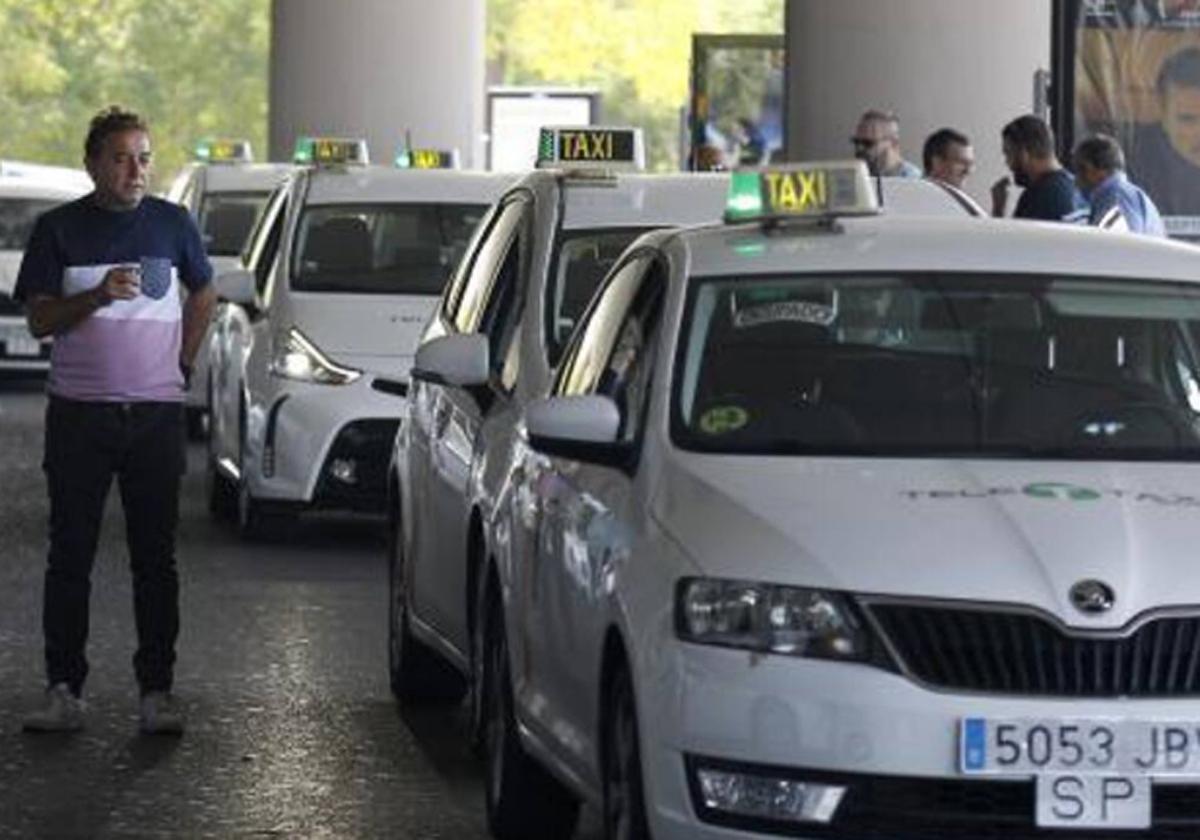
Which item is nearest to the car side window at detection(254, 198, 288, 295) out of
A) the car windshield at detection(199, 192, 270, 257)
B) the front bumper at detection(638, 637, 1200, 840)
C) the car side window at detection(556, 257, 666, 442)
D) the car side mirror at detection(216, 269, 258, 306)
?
the car side mirror at detection(216, 269, 258, 306)

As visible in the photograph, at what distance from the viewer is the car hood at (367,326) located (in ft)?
60.8

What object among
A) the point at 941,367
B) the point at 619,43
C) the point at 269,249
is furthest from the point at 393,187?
the point at 619,43

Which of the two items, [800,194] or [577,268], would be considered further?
[577,268]

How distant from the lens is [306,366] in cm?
1856

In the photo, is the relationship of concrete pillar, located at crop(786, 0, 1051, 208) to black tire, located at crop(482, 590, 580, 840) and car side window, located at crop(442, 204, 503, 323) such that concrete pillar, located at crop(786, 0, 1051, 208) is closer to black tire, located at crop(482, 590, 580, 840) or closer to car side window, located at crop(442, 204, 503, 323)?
car side window, located at crop(442, 204, 503, 323)

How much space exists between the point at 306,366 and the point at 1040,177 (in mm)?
3483

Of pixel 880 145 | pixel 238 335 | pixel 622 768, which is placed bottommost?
pixel 622 768

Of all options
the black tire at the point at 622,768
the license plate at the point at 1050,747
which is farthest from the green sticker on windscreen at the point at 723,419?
the license plate at the point at 1050,747

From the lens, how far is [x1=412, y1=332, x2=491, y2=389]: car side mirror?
453 inches

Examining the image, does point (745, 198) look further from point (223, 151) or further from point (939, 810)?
point (223, 151)

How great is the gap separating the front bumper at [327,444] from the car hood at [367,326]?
0.16 m

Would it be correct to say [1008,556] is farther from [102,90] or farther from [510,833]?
[102,90]

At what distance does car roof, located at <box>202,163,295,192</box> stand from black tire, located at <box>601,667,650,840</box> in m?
18.3

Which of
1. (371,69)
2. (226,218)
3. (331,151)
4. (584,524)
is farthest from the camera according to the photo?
(371,69)
